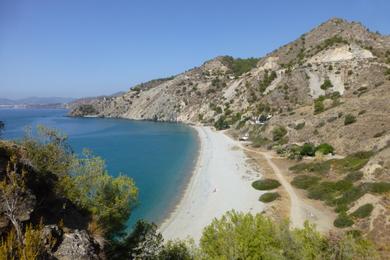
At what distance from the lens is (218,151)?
7888 cm

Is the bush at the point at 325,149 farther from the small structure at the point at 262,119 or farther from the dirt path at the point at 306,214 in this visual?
the small structure at the point at 262,119

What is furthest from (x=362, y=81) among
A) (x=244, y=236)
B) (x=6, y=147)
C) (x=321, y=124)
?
(x=6, y=147)

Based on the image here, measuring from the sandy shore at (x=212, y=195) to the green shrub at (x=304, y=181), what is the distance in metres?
5.66

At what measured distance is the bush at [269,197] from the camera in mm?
41344

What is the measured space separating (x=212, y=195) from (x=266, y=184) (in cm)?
731

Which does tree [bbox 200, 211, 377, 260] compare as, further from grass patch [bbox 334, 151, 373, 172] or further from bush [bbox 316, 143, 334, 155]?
bush [bbox 316, 143, 334, 155]

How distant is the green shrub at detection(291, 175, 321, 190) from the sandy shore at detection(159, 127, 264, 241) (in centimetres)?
566

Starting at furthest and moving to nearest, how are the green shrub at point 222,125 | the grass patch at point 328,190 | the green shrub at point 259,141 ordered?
the green shrub at point 222,125 → the green shrub at point 259,141 → the grass patch at point 328,190

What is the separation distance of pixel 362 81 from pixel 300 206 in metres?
76.5

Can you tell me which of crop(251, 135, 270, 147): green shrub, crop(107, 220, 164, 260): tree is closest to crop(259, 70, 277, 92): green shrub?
crop(251, 135, 270, 147): green shrub

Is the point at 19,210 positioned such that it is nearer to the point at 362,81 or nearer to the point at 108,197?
the point at 108,197

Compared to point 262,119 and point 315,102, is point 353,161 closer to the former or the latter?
point 315,102

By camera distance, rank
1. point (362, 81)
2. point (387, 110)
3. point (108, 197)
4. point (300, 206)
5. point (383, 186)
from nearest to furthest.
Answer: point (108, 197) < point (383, 186) < point (300, 206) < point (387, 110) < point (362, 81)

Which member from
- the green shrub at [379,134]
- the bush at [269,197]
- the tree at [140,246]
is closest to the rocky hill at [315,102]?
the green shrub at [379,134]
